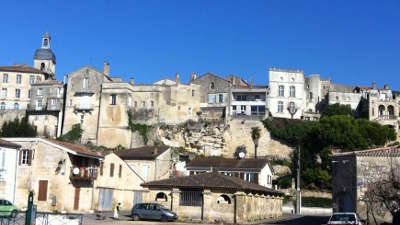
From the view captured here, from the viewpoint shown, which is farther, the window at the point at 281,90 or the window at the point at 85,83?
the window at the point at 281,90

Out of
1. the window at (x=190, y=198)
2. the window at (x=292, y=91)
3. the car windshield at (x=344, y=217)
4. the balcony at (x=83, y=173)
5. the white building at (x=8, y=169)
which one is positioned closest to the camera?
the car windshield at (x=344, y=217)

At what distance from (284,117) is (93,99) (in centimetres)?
2971

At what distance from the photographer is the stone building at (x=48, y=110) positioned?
9256 centimetres

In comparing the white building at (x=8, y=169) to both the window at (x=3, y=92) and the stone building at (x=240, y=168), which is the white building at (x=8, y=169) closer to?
the stone building at (x=240, y=168)

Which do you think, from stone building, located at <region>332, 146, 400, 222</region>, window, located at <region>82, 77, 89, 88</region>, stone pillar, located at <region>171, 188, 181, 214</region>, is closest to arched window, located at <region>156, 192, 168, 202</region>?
stone pillar, located at <region>171, 188, 181, 214</region>

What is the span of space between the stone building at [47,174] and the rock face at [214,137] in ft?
130

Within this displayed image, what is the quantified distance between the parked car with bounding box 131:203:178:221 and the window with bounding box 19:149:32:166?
1127 cm

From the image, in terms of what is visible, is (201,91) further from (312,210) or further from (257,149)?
(312,210)

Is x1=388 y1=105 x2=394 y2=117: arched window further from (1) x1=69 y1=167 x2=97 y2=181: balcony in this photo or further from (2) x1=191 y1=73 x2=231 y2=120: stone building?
(1) x1=69 y1=167 x2=97 y2=181: balcony

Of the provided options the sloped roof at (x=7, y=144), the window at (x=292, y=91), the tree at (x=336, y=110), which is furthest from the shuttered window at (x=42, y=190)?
the tree at (x=336, y=110)

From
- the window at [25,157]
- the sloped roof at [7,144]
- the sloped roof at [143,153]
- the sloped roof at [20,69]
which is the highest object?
the sloped roof at [20,69]

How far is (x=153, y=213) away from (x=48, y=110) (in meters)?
56.0

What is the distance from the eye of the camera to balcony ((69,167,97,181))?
160ft

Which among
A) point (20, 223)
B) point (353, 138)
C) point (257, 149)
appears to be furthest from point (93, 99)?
point (20, 223)
